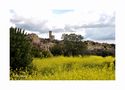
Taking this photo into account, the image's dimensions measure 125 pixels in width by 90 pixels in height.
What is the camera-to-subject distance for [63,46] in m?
6.55

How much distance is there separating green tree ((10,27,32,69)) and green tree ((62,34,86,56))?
11.9 inches

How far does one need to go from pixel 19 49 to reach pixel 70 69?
46cm

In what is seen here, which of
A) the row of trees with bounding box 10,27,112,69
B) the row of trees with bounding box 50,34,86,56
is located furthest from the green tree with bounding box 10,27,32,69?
the row of trees with bounding box 50,34,86,56

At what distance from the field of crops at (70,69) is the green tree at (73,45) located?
5 centimetres

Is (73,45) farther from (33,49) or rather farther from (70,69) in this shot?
(33,49)

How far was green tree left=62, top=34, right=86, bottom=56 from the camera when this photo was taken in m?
6.52

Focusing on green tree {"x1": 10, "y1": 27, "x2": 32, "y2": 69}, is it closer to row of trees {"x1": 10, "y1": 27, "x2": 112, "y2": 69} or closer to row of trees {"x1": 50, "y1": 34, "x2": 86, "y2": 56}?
row of trees {"x1": 10, "y1": 27, "x2": 112, "y2": 69}

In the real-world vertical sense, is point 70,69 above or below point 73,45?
below

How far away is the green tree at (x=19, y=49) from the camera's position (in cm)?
650

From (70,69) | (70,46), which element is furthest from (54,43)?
(70,69)

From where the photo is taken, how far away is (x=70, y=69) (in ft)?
21.5

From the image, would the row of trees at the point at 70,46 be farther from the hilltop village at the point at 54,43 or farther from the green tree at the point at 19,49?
the green tree at the point at 19,49
